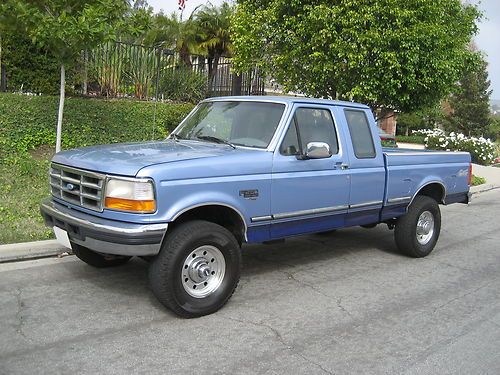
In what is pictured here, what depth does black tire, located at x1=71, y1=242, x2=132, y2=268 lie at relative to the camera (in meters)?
5.63

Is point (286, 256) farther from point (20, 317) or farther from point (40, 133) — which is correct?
point (40, 133)

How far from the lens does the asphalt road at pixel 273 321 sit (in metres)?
3.89

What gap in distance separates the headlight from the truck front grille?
0.48 feet

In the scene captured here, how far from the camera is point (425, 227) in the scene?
7.17 m

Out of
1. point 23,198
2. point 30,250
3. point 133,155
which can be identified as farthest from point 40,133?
point 133,155

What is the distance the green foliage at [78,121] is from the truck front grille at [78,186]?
16.7 feet

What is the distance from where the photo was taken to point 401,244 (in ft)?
22.9

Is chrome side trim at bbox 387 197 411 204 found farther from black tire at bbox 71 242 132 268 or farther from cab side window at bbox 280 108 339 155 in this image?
black tire at bbox 71 242 132 268

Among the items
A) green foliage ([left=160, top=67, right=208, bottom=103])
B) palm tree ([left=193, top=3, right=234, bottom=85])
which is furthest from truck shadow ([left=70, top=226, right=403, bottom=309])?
palm tree ([left=193, top=3, right=234, bottom=85])

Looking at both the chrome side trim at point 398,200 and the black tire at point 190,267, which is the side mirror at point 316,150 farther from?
the chrome side trim at point 398,200

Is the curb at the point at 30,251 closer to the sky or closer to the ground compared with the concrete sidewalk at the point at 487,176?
closer to the ground

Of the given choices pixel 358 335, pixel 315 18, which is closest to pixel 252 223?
pixel 358 335

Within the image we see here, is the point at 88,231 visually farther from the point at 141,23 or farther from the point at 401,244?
the point at 141,23

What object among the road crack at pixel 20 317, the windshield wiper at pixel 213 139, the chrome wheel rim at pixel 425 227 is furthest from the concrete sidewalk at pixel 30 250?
the chrome wheel rim at pixel 425 227
